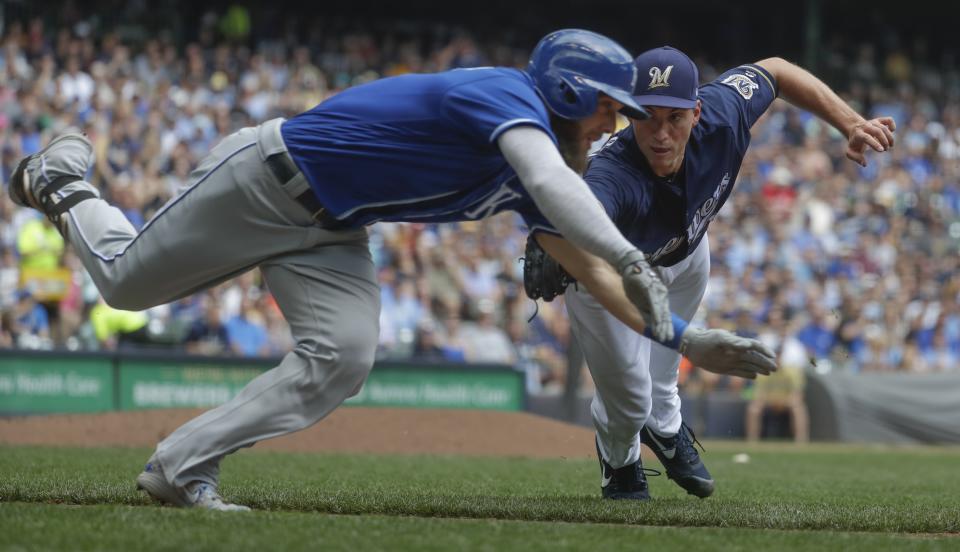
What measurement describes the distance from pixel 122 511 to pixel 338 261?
1244 mm

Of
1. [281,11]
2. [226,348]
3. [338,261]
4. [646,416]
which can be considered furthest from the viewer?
[281,11]

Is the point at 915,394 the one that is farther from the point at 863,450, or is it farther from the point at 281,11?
the point at 281,11

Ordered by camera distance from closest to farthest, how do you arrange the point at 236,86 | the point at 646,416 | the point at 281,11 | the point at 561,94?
1. the point at 561,94
2. the point at 646,416
3. the point at 236,86
4. the point at 281,11

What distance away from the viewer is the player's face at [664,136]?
18.8 feet

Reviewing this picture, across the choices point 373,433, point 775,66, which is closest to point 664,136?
point 775,66

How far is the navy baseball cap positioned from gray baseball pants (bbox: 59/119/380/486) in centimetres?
157

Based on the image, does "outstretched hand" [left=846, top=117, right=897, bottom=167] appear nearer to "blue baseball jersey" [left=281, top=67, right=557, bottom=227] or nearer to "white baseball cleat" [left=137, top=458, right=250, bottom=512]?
"blue baseball jersey" [left=281, top=67, right=557, bottom=227]

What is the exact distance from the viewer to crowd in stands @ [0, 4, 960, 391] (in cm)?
1391

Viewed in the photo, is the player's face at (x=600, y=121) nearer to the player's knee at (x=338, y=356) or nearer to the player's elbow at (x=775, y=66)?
the player's knee at (x=338, y=356)

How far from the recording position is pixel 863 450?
1428 cm

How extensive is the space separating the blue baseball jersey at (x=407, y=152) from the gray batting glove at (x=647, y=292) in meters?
0.60

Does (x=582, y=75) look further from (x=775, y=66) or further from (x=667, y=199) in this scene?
(x=775, y=66)

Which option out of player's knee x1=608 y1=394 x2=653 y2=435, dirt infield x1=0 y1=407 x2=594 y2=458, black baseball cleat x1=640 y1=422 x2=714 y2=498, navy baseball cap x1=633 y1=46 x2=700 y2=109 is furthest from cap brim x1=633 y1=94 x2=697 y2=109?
dirt infield x1=0 y1=407 x2=594 y2=458

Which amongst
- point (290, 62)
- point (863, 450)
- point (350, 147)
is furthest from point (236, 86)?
point (350, 147)
